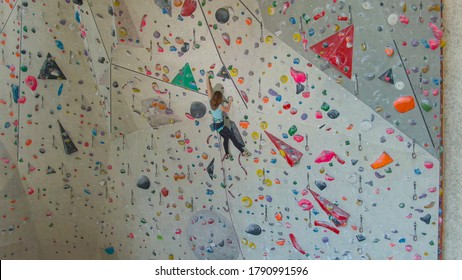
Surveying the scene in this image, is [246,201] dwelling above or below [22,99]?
below

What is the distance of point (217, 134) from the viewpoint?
12.6ft

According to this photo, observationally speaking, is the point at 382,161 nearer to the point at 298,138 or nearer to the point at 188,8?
the point at 298,138

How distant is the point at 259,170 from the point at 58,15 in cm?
199

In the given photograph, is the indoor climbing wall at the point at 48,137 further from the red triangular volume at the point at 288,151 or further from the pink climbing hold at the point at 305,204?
the pink climbing hold at the point at 305,204

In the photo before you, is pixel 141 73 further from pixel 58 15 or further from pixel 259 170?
pixel 259 170

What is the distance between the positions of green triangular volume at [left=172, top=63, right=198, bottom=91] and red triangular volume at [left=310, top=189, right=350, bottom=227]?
1.18 metres

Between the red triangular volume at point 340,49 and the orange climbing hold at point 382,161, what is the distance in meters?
0.54

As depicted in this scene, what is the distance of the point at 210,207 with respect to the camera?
4.03 meters

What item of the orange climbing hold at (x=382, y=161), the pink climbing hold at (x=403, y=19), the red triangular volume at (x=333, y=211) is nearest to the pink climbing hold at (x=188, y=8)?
the pink climbing hold at (x=403, y=19)

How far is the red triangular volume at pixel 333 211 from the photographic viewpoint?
135 inches

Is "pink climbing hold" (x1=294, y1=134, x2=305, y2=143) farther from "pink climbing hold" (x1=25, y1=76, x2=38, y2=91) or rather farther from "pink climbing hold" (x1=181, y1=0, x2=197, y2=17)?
"pink climbing hold" (x1=25, y1=76, x2=38, y2=91)

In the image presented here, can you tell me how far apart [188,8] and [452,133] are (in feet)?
6.50

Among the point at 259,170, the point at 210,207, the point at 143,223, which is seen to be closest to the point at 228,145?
the point at 259,170

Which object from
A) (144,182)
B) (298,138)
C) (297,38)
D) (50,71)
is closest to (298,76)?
(297,38)
